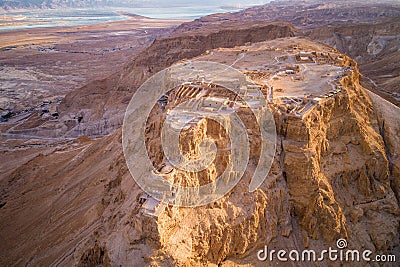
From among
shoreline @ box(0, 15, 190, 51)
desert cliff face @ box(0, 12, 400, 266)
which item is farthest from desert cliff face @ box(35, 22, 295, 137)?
shoreline @ box(0, 15, 190, 51)

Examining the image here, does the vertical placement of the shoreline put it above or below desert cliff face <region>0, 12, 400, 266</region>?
below

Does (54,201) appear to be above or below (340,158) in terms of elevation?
below

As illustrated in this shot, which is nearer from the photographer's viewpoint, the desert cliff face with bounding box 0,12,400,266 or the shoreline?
the desert cliff face with bounding box 0,12,400,266

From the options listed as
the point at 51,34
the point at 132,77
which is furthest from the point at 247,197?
the point at 51,34

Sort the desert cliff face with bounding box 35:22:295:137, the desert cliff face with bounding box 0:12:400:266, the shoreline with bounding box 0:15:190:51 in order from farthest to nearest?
the shoreline with bounding box 0:15:190:51 < the desert cliff face with bounding box 35:22:295:137 < the desert cliff face with bounding box 0:12:400:266

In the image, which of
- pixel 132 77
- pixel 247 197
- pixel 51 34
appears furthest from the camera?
pixel 51 34

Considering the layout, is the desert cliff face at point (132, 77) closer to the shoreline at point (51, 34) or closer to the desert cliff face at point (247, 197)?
the desert cliff face at point (247, 197)

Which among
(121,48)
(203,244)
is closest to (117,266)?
(203,244)

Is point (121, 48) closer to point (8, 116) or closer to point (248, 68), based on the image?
point (8, 116)

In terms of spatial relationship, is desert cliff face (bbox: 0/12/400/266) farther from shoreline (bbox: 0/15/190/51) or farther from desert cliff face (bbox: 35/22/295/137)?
shoreline (bbox: 0/15/190/51)

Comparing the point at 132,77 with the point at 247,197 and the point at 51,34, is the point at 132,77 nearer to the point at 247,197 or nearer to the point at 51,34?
the point at 247,197

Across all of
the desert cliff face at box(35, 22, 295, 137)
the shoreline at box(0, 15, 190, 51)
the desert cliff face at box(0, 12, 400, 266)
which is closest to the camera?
the desert cliff face at box(0, 12, 400, 266)
